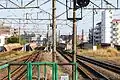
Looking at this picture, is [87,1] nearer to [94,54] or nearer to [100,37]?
[94,54]

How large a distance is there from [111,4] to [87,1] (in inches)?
657

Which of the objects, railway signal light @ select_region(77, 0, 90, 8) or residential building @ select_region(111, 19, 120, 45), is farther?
residential building @ select_region(111, 19, 120, 45)

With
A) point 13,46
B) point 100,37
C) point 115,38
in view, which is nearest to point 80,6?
point 13,46

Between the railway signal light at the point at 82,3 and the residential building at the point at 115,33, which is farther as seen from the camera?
the residential building at the point at 115,33

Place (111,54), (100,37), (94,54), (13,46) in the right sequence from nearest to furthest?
(111,54)
(94,54)
(13,46)
(100,37)

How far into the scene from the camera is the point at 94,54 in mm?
69062

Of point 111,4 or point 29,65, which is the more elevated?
point 111,4

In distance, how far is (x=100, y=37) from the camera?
172m

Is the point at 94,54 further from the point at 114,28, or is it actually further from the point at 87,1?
the point at 114,28

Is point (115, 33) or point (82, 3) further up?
point (82, 3)

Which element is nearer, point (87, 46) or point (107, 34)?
point (87, 46)

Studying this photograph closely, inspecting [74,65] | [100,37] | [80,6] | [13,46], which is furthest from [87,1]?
[100,37]

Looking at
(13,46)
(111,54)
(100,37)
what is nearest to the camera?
(111,54)

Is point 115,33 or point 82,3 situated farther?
point 115,33
